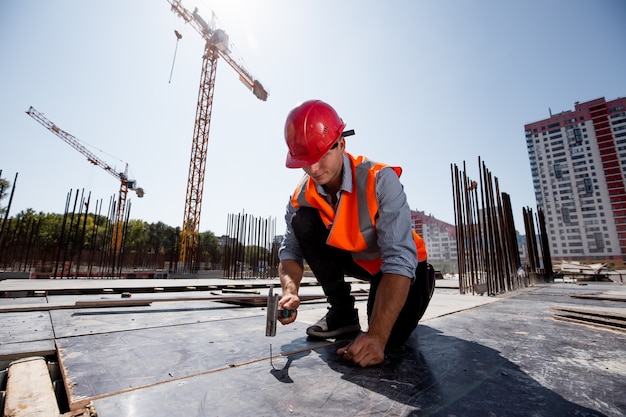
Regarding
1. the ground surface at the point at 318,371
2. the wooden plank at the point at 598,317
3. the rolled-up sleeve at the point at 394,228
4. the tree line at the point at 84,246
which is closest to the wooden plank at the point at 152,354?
the ground surface at the point at 318,371

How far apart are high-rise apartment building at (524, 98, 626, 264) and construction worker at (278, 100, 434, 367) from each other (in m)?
86.6

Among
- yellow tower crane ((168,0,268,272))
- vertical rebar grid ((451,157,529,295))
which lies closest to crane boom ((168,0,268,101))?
→ yellow tower crane ((168,0,268,272))

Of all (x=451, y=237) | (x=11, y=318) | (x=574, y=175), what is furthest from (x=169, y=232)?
(x=574, y=175)

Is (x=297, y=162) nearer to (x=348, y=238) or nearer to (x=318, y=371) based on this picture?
(x=348, y=238)

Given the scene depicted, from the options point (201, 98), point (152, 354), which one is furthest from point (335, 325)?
point (201, 98)

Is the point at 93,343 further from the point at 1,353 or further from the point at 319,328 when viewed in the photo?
the point at 319,328

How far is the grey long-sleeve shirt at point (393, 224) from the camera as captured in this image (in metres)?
1.33

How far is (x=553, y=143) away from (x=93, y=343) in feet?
328

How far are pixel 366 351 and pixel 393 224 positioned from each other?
0.60 m

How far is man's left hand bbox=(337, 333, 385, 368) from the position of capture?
1.18 metres

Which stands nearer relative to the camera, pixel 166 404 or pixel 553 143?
pixel 166 404

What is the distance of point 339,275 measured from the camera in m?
1.99

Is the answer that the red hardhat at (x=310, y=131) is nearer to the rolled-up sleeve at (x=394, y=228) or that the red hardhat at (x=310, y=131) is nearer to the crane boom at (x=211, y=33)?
the rolled-up sleeve at (x=394, y=228)

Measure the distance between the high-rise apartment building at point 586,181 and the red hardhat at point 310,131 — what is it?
87.0 m
